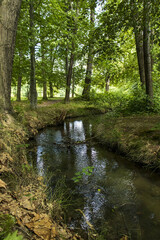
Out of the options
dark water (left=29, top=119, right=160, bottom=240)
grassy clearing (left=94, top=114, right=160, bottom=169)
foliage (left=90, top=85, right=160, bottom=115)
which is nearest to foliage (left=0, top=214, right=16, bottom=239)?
dark water (left=29, top=119, right=160, bottom=240)

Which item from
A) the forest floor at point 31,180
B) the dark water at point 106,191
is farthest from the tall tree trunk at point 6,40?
the dark water at point 106,191

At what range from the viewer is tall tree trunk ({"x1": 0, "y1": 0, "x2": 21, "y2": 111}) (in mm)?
4445

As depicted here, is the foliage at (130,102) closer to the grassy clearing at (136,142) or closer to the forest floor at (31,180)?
the grassy clearing at (136,142)

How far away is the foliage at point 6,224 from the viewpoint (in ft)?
5.15

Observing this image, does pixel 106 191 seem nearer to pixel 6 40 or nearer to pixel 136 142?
pixel 136 142

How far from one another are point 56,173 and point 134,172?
88.1 inches

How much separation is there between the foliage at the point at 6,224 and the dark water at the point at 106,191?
1.02 m

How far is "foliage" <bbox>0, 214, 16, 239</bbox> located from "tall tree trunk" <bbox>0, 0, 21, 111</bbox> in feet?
11.7

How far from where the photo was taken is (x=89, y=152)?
20.2ft

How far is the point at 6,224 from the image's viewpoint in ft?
5.53

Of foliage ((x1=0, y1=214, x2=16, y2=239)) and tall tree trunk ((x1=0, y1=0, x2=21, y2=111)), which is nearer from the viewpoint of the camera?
foliage ((x1=0, y1=214, x2=16, y2=239))

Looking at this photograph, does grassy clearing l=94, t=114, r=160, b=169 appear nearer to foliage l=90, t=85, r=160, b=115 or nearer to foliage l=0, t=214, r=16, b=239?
foliage l=90, t=85, r=160, b=115

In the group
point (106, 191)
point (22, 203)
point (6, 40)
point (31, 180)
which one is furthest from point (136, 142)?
point (6, 40)

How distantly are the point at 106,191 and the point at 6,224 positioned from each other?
2.51m
